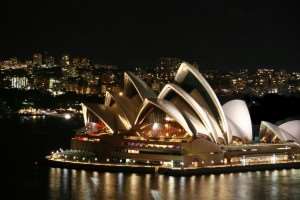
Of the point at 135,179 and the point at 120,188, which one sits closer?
the point at 120,188

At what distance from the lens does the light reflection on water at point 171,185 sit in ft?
85.1

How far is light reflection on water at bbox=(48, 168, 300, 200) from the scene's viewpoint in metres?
25.9

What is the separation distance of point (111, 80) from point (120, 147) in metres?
83.8

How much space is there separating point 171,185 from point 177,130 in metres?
4.66

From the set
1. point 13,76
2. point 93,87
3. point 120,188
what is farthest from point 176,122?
point 13,76

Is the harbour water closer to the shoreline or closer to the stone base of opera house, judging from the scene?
the shoreline

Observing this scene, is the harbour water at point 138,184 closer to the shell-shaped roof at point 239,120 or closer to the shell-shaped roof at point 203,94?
the shell-shaped roof at point 239,120

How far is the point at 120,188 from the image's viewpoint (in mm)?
27078

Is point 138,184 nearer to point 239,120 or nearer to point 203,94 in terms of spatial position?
point 203,94

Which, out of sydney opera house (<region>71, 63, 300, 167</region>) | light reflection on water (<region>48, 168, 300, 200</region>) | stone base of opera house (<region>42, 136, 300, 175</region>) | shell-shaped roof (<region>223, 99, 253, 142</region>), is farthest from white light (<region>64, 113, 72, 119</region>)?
light reflection on water (<region>48, 168, 300, 200</region>)

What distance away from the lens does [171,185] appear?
2814cm

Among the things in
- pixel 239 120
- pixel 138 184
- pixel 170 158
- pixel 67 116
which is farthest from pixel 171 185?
pixel 67 116

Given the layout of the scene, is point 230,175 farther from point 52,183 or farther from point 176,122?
point 52,183

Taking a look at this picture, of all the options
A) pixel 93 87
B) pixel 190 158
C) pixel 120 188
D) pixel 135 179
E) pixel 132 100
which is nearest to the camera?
pixel 120 188
